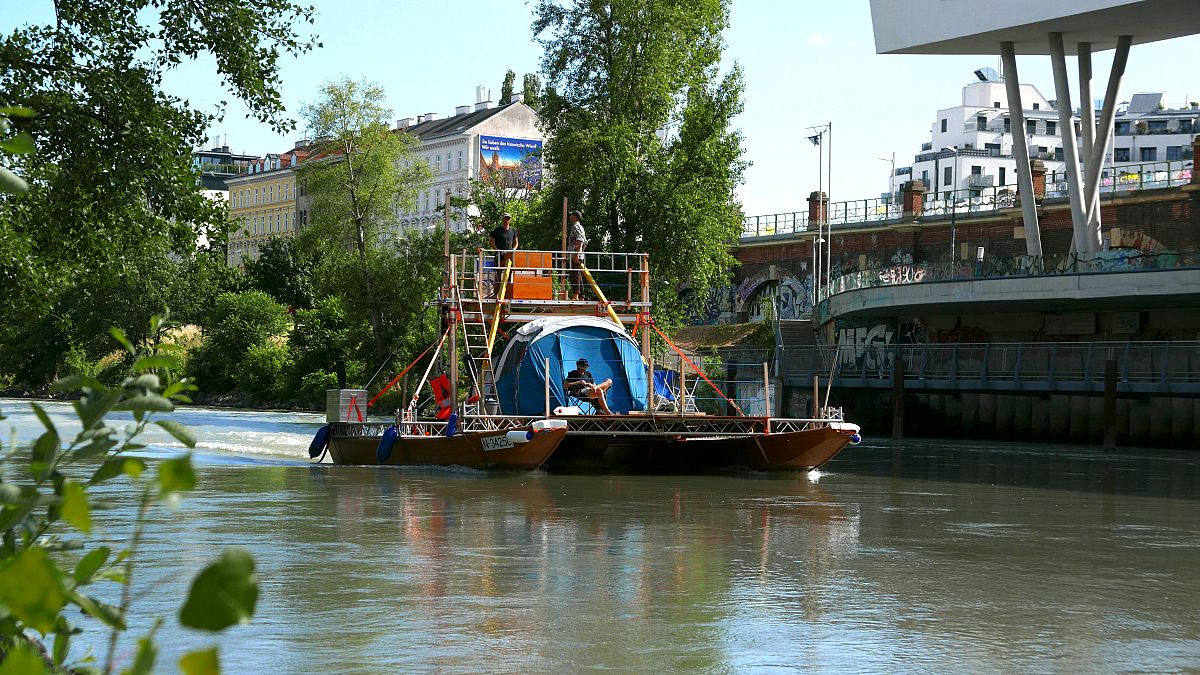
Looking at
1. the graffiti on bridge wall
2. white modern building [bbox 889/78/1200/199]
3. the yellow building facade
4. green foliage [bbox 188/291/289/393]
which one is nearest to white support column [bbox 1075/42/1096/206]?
the graffiti on bridge wall

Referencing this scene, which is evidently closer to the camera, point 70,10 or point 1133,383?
point 70,10

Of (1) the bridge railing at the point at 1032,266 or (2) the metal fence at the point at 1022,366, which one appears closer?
(2) the metal fence at the point at 1022,366

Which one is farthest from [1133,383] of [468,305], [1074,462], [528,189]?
[528,189]

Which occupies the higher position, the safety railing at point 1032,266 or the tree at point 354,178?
the tree at point 354,178

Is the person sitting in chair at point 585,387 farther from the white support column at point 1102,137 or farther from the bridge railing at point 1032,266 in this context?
the white support column at point 1102,137

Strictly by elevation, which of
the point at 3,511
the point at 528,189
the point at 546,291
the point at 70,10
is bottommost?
the point at 3,511

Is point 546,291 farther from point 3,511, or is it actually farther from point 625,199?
point 3,511

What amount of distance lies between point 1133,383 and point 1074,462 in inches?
262

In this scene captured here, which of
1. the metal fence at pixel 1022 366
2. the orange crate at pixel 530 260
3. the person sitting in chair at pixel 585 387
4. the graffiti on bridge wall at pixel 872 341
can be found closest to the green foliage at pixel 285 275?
the graffiti on bridge wall at pixel 872 341

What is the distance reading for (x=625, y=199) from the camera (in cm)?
4784

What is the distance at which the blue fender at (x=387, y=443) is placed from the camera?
2719 centimetres

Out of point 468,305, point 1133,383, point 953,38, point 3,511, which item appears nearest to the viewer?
point 3,511

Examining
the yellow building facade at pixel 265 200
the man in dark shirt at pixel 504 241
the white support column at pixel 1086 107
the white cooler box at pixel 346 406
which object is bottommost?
the white cooler box at pixel 346 406

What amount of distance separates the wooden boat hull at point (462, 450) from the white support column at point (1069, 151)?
2645 cm
